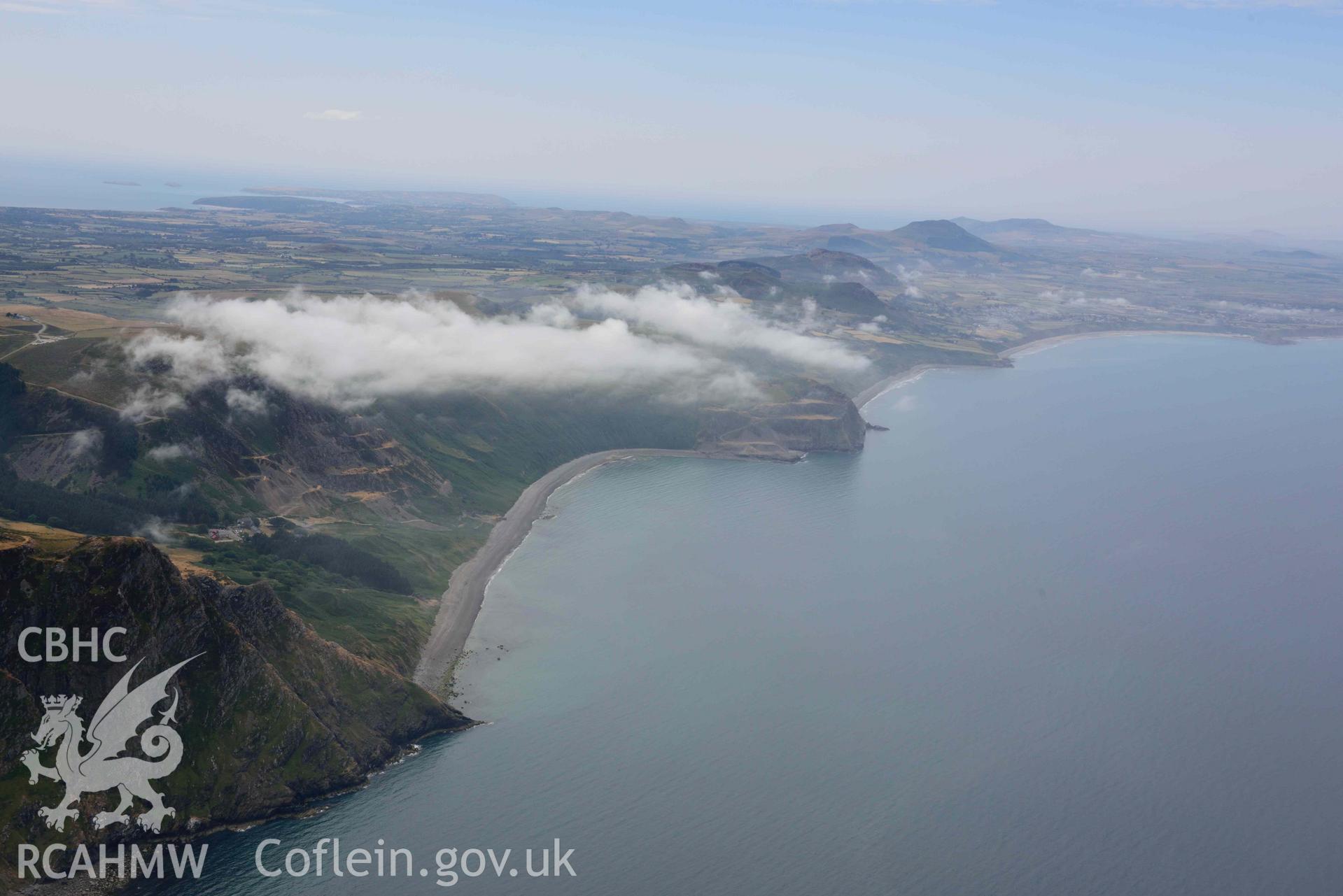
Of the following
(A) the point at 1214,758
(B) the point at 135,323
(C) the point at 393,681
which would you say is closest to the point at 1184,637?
(A) the point at 1214,758

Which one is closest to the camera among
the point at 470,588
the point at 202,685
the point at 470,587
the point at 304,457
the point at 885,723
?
the point at 202,685

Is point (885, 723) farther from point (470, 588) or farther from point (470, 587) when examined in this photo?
point (470, 587)

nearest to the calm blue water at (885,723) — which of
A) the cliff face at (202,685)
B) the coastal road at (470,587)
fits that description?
the coastal road at (470,587)

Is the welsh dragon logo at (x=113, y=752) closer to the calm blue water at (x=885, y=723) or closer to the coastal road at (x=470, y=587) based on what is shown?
the calm blue water at (x=885, y=723)

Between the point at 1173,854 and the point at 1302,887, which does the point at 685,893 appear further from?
the point at 1302,887

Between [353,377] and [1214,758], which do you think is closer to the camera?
[1214,758]

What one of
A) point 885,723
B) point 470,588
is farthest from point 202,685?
point 885,723

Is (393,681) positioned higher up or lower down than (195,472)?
lower down
